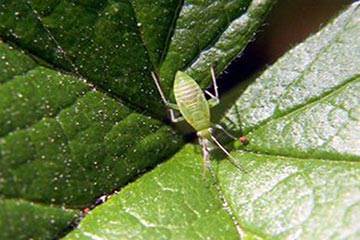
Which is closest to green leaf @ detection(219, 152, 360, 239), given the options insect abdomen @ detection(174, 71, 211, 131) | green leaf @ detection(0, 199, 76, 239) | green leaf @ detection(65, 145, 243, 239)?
green leaf @ detection(65, 145, 243, 239)

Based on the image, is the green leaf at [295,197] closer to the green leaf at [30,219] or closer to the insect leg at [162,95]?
the insect leg at [162,95]

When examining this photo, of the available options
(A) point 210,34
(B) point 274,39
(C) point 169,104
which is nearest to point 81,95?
(C) point 169,104

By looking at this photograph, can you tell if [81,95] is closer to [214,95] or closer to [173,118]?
[173,118]

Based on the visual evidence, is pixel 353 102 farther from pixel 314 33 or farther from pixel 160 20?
pixel 160 20

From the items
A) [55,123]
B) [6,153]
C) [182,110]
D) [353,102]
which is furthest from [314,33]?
[6,153]

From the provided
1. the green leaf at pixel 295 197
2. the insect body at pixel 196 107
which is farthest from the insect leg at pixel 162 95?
the green leaf at pixel 295 197

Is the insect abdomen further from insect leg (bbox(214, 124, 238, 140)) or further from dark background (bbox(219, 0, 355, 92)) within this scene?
dark background (bbox(219, 0, 355, 92))
